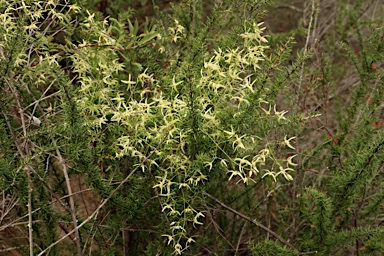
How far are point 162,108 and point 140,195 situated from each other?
1.45ft

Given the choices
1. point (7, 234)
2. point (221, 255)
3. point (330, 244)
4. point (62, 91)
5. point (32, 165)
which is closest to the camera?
point (62, 91)

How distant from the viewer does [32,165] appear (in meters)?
1.66

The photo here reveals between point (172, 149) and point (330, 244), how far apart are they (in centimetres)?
Result: 84

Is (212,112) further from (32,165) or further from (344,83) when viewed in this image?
(344,83)

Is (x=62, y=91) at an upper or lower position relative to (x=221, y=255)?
upper

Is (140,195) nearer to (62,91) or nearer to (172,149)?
(172,149)

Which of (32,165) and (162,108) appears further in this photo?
(32,165)

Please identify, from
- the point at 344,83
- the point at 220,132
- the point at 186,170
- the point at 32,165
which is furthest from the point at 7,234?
the point at 344,83

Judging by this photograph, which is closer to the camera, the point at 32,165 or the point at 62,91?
the point at 62,91

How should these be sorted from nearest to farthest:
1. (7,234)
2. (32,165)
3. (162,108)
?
(162,108), (32,165), (7,234)

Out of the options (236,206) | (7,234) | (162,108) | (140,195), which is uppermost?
(162,108)

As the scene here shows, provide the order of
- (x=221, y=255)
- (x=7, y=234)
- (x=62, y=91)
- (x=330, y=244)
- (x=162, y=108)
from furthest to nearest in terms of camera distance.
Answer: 1. (x=7, y=234)
2. (x=221, y=255)
3. (x=330, y=244)
4. (x=162, y=108)
5. (x=62, y=91)

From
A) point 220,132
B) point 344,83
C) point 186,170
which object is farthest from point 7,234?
point 344,83

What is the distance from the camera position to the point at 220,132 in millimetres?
1553
